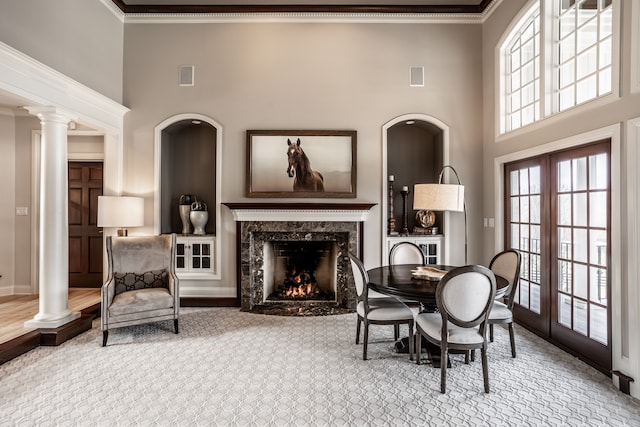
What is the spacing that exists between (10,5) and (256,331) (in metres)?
3.94

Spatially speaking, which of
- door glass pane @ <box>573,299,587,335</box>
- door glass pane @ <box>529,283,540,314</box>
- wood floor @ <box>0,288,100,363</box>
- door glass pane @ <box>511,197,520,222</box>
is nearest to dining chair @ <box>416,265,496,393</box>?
door glass pane @ <box>573,299,587,335</box>

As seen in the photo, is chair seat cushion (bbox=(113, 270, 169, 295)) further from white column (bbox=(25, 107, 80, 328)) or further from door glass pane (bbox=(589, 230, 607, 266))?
door glass pane (bbox=(589, 230, 607, 266))

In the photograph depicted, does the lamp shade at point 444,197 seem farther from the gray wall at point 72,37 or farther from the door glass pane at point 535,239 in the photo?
the gray wall at point 72,37

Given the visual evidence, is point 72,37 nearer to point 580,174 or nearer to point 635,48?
point 635,48

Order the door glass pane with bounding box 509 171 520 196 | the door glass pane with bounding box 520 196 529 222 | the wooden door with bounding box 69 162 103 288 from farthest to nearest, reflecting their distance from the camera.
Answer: the wooden door with bounding box 69 162 103 288, the door glass pane with bounding box 509 171 520 196, the door glass pane with bounding box 520 196 529 222

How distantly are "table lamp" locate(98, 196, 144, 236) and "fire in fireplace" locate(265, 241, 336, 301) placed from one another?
1904 millimetres

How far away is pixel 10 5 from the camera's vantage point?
3.16 m

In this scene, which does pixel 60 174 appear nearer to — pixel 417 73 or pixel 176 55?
pixel 176 55

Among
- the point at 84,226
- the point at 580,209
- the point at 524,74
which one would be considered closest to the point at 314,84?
the point at 524,74

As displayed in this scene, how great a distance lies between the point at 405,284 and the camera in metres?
3.03

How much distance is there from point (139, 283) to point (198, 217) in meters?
1.28

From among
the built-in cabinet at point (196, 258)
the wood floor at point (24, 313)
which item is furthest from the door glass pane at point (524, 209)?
the wood floor at point (24, 313)

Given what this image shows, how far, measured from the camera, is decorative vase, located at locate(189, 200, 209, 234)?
502cm

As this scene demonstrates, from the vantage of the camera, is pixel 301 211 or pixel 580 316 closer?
pixel 580 316
